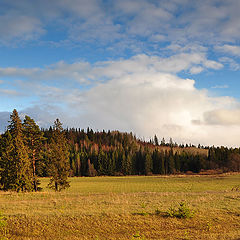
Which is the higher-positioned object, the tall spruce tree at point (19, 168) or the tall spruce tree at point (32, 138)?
the tall spruce tree at point (32, 138)

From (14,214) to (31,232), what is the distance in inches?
140

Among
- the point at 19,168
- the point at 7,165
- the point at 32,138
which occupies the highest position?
the point at 32,138

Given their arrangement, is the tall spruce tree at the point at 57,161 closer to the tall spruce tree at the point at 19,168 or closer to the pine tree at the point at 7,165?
the tall spruce tree at the point at 19,168

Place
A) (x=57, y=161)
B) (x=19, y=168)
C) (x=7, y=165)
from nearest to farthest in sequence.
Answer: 1. (x=19, y=168)
2. (x=7, y=165)
3. (x=57, y=161)

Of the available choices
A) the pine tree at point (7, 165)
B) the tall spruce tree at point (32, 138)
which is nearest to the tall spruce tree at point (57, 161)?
the tall spruce tree at point (32, 138)

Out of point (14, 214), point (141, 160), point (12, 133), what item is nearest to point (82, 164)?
point (141, 160)

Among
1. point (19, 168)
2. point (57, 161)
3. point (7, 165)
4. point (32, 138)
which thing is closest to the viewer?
point (19, 168)

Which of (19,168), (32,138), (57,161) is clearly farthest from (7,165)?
(57,161)

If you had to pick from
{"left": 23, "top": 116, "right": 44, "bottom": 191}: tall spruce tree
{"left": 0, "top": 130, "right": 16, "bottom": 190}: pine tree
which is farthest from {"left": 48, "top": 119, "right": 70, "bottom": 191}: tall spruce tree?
{"left": 0, "top": 130, "right": 16, "bottom": 190}: pine tree

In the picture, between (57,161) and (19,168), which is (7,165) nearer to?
(19,168)

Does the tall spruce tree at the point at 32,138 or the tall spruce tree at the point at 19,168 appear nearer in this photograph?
the tall spruce tree at the point at 19,168

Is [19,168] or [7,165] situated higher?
[7,165]

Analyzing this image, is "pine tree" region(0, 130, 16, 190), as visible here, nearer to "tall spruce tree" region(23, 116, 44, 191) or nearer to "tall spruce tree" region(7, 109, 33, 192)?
"tall spruce tree" region(7, 109, 33, 192)

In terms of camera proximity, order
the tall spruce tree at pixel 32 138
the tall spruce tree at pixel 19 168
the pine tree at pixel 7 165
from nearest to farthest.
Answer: the tall spruce tree at pixel 19 168, the pine tree at pixel 7 165, the tall spruce tree at pixel 32 138
